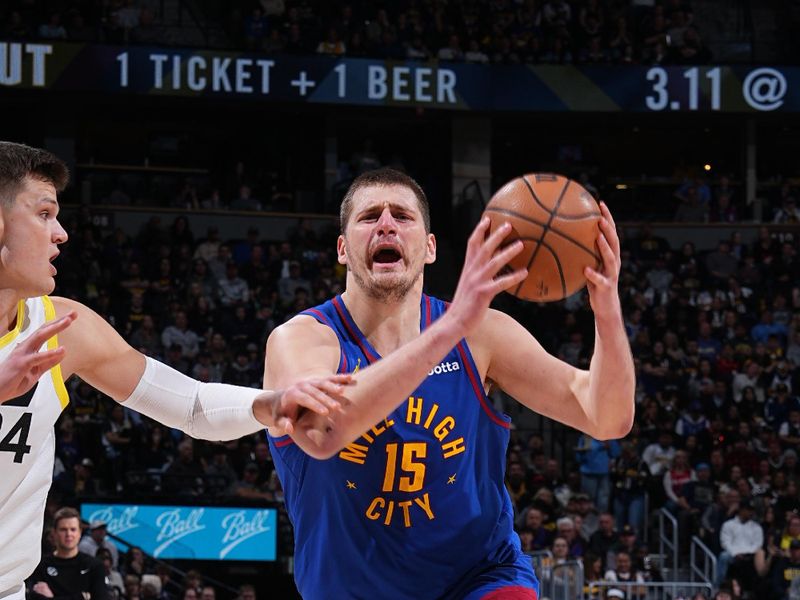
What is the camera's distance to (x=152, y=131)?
83.1 ft

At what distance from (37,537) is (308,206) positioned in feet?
66.1

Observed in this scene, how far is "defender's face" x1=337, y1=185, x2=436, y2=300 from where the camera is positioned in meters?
4.66

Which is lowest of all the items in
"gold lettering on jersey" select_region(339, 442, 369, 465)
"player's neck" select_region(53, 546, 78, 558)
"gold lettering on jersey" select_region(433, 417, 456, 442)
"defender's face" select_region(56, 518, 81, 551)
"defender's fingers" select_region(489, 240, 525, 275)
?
"player's neck" select_region(53, 546, 78, 558)

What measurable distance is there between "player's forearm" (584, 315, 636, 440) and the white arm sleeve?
4.01ft

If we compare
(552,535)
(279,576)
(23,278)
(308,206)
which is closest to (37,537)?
(23,278)

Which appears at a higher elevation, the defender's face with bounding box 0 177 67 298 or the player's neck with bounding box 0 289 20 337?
the defender's face with bounding box 0 177 67 298

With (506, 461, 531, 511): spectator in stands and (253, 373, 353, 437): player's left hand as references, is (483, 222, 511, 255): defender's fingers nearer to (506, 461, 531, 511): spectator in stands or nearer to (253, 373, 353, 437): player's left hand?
(253, 373, 353, 437): player's left hand

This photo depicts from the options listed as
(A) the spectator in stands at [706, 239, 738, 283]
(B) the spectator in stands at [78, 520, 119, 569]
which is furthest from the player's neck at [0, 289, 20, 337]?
(A) the spectator in stands at [706, 239, 738, 283]

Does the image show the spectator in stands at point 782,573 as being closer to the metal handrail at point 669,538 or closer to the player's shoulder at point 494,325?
the metal handrail at point 669,538

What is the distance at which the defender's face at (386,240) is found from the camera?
15.3 ft

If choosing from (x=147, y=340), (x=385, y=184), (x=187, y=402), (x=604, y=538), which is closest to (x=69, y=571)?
(x=187, y=402)

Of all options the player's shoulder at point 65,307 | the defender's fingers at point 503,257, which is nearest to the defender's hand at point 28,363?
the player's shoulder at point 65,307

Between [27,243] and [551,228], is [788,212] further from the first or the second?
[27,243]

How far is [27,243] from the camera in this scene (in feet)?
13.5
